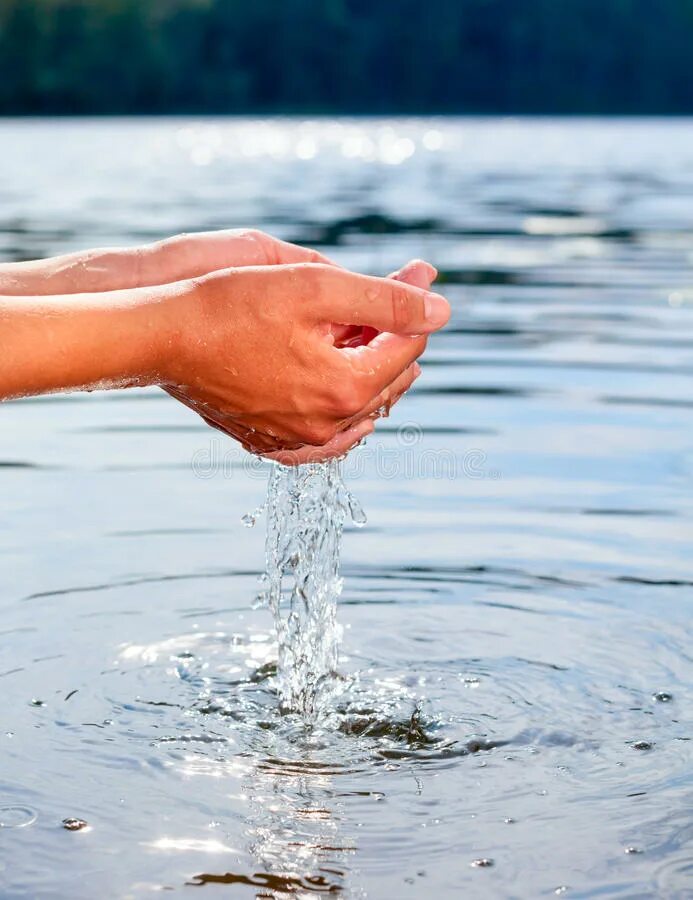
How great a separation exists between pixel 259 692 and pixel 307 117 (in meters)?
93.2

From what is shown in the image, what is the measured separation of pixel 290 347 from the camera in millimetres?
3275

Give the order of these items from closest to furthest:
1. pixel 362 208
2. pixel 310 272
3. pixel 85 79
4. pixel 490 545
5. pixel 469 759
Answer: pixel 310 272 → pixel 469 759 → pixel 490 545 → pixel 362 208 → pixel 85 79

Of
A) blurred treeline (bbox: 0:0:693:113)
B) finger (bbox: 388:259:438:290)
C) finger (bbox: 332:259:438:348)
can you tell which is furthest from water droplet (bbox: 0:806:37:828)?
blurred treeline (bbox: 0:0:693:113)

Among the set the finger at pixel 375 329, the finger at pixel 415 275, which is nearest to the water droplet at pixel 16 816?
the finger at pixel 375 329

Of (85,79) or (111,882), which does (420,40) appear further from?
(111,882)

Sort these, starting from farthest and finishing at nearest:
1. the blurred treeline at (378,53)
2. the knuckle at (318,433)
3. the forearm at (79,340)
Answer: the blurred treeline at (378,53) → the knuckle at (318,433) → the forearm at (79,340)

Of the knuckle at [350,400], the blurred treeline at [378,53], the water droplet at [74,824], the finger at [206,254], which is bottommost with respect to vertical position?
the water droplet at [74,824]

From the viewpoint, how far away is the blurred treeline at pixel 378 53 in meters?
89.6

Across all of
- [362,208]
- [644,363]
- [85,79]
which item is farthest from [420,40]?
[644,363]

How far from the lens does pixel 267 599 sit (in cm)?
474

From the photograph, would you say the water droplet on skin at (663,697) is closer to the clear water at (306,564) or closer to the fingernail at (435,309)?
the clear water at (306,564)

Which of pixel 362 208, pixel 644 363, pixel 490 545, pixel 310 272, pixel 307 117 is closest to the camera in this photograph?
pixel 310 272

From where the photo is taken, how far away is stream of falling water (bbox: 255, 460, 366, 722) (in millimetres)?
4230

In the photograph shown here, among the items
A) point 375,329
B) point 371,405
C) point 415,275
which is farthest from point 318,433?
point 415,275
